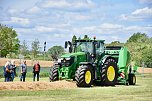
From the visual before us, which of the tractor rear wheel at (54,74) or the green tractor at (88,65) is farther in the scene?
the tractor rear wheel at (54,74)

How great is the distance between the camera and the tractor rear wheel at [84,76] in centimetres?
2378

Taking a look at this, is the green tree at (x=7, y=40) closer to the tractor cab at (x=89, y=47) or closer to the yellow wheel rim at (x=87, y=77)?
the tractor cab at (x=89, y=47)

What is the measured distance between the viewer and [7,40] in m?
72.2

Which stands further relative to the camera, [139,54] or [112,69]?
[139,54]

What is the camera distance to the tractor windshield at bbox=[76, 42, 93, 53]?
2608cm

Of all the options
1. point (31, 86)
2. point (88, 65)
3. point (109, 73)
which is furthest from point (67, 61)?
point (31, 86)

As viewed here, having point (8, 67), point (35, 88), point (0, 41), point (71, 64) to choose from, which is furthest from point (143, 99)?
point (0, 41)

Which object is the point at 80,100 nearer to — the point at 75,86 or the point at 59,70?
the point at 75,86

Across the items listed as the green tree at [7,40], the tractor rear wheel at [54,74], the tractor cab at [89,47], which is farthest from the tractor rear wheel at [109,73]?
the green tree at [7,40]

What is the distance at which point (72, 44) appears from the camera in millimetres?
26656

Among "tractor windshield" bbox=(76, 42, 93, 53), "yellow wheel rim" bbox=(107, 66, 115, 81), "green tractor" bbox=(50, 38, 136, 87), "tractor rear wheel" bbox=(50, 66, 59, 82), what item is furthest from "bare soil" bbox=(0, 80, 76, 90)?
"yellow wheel rim" bbox=(107, 66, 115, 81)

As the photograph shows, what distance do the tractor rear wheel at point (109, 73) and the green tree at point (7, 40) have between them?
45440 millimetres

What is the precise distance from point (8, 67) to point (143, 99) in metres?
13.0

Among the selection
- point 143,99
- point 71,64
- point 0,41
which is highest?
point 0,41
